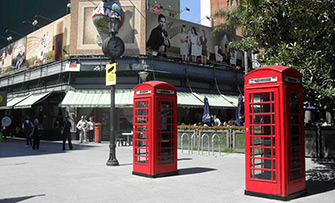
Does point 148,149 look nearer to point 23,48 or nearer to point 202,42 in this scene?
point 202,42

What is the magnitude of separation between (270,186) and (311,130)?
7.47 metres

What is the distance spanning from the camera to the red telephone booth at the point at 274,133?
21.2 feet

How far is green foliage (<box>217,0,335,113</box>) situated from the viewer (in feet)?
28.9

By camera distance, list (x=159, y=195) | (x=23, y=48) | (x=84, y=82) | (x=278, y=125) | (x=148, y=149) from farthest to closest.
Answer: (x=23, y=48), (x=84, y=82), (x=148, y=149), (x=159, y=195), (x=278, y=125)

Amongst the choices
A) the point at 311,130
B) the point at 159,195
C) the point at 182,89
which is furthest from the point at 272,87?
the point at 182,89

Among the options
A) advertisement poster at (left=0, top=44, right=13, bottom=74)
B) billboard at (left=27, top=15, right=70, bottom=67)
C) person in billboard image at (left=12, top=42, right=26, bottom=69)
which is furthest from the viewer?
advertisement poster at (left=0, top=44, right=13, bottom=74)

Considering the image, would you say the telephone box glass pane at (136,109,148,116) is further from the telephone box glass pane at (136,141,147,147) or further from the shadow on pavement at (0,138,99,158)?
the shadow on pavement at (0,138,99,158)

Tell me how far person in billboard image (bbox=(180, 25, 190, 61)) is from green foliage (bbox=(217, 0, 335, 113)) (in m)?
16.2

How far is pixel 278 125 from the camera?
21.4ft

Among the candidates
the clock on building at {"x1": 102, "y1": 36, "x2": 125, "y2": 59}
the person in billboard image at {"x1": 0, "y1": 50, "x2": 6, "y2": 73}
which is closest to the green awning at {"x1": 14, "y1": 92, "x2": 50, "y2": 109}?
the person in billboard image at {"x1": 0, "y1": 50, "x2": 6, "y2": 73}

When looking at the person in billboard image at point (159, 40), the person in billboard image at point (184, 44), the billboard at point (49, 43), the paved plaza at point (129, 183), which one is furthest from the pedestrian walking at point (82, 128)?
the paved plaza at point (129, 183)

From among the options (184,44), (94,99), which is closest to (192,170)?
(94,99)

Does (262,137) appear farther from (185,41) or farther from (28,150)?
(185,41)

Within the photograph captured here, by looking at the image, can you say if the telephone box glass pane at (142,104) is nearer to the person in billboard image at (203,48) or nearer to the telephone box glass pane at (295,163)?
the telephone box glass pane at (295,163)
